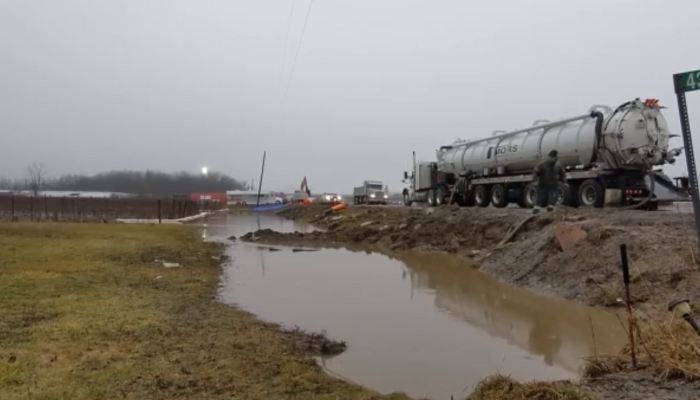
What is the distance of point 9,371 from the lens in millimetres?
4109

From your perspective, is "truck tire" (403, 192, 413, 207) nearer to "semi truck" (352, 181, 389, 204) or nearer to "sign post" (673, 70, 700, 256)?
"semi truck" (352, 181, 389, 204)

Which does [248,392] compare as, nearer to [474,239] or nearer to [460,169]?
[474,239]

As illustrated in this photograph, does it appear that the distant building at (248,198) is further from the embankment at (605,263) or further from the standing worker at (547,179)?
the standing worker at (547,179)

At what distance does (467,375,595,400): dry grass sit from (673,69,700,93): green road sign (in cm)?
219

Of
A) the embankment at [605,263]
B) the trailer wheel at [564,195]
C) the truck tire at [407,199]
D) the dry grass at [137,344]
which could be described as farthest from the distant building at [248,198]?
the dry grass at [137,344]

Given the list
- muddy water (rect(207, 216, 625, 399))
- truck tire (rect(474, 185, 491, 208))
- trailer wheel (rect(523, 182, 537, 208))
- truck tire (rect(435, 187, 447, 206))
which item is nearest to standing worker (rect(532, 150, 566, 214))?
trailer wheel (rect(523, 182, 537, 208))

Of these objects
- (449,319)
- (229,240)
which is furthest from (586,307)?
(229,240)

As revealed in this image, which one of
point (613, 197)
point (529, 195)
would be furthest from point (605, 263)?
point (529, 195)

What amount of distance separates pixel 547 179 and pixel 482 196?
7499mm

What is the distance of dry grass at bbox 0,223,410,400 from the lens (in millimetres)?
3998

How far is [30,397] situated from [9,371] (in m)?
0.67

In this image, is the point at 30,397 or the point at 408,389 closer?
the point at 30,397

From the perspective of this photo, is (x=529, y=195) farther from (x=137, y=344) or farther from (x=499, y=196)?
(x=137, y=344)

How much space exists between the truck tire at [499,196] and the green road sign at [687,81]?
689 inches
